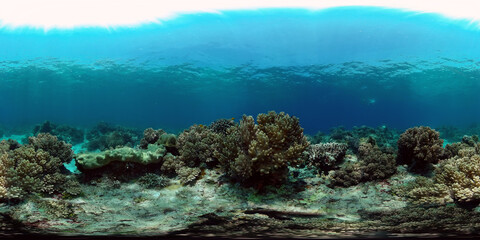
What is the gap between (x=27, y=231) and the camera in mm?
4219

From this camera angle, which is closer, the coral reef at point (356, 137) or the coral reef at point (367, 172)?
the coral reef at point (367, 172)

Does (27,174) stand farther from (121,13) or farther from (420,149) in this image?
(121,13)

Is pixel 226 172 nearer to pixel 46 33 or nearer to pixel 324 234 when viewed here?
pixel 324 234

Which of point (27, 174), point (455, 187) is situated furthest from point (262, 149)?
point (27, 174)

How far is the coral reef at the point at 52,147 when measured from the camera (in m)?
5.87

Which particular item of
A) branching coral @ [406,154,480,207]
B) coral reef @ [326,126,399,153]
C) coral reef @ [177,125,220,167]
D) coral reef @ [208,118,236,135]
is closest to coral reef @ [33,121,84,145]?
coral reef @ [208,118,236,135]

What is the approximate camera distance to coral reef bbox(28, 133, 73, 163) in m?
5.87

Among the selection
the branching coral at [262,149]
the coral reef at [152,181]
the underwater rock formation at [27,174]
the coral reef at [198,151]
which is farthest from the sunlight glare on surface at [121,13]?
the underwater rock formation at [27,174]

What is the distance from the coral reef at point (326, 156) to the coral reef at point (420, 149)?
130 cm

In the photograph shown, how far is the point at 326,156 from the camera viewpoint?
6027 mm

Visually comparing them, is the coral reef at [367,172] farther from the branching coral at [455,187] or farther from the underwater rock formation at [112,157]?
the underwater rock formation at [112,157]

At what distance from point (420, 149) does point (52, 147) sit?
810 centimetres

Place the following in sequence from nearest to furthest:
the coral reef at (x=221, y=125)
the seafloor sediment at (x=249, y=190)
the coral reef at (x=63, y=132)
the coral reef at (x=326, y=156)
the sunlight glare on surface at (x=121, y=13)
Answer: the seafloor sediment at (x=249, y=190) → the coral reef at (x=326, y=156) → the coral reef at (x=221, y=125) → the coral reef at (x=63, y=132) → the sunlight glare on surface at (x=121, y=13)

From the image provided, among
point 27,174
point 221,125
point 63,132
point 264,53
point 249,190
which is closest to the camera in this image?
point 27,174
